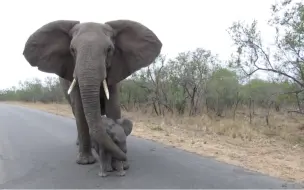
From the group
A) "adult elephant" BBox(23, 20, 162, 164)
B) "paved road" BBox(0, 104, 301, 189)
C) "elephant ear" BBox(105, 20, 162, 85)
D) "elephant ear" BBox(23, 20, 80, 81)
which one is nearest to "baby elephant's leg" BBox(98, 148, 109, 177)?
"paved road" BBox(0, 104, 301, 189)

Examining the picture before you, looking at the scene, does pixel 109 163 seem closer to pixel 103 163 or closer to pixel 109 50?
pixel 103 163

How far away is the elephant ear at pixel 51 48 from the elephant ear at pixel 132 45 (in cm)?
92

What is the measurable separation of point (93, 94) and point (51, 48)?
6.67ft

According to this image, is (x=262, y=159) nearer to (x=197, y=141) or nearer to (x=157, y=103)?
(x=197, y=141)

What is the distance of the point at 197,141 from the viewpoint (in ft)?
35.6

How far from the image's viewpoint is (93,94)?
5.79 metres

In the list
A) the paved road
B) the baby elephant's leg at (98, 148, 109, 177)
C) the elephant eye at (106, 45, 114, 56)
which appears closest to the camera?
the paved road

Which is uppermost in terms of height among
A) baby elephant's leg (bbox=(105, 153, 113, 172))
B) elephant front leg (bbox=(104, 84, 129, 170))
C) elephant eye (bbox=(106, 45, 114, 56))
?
elephant eye (bbox=(106, 45, 114, 56))

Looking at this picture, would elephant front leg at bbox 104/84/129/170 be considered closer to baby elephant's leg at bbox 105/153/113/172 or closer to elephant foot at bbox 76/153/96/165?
elephant foot at bbox 76/153/96/165

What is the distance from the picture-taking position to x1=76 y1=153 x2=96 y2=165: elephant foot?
22.8 feet

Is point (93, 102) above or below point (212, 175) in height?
above

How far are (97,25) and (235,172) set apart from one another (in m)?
3.54

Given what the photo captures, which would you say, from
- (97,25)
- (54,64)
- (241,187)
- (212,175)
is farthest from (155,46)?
(241,187)

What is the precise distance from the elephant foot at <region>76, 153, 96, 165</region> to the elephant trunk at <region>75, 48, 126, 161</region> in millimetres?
1273
